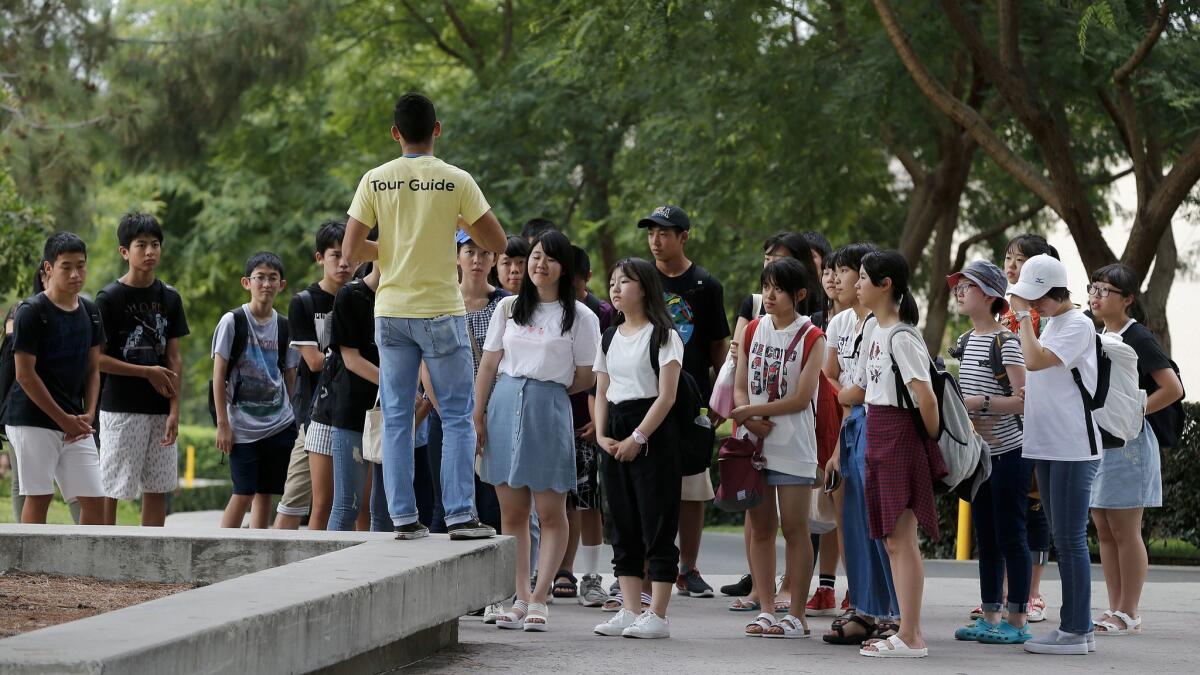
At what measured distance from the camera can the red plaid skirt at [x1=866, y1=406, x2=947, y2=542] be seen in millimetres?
6699

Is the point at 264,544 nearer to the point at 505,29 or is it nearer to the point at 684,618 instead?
the point at 684,618

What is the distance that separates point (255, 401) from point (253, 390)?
0.07 metres

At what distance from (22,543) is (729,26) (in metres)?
11.2

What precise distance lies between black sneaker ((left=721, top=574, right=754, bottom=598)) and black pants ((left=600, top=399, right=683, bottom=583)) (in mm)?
2468

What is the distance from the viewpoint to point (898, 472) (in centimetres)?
671

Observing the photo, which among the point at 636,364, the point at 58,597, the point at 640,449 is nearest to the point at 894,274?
the point at 636,364

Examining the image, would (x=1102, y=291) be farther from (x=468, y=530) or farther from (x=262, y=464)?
(x=262, y=464)

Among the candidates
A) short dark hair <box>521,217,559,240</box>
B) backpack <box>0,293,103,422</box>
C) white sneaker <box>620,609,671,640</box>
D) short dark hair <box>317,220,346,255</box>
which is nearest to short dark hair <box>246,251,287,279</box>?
short dark hair <box>317,220,346,255</box>

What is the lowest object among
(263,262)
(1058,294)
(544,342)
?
(544,342)

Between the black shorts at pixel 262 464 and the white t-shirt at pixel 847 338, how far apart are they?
128 inches

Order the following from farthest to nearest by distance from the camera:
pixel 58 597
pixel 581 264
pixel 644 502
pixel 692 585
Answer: pixel 692 585 < pixel 581 264 < pixel 644 502 < pixel 58 597

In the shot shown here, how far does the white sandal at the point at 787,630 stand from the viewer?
24.3 ft

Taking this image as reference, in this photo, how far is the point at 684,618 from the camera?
8250 millimetres

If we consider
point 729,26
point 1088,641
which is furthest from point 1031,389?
point 729,26
